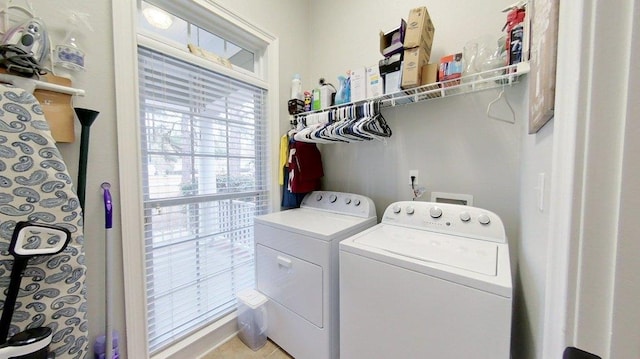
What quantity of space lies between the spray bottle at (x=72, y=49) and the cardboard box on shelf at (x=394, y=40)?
1.68 m

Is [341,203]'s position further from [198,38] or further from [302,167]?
[198,38]

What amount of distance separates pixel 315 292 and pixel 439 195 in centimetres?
110

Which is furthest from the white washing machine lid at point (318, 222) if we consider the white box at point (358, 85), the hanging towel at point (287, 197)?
the white box at point (358, 85)

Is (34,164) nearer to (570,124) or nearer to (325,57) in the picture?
(570,124)

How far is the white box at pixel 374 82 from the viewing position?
5.43 ft

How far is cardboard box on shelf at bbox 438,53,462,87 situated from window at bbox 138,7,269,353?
1419mm

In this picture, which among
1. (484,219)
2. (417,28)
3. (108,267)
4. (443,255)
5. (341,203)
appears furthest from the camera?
(341,203)

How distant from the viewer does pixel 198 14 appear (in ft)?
5.37

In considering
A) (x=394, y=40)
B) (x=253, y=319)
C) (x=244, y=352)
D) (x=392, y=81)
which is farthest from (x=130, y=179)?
(x=394, y=40)

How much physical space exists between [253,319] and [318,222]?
2.86 feet

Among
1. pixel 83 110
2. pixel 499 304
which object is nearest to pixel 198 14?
pixel 83 110

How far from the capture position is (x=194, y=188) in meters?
1.59

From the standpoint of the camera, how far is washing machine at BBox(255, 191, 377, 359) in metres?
1.35

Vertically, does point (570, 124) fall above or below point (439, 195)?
above
